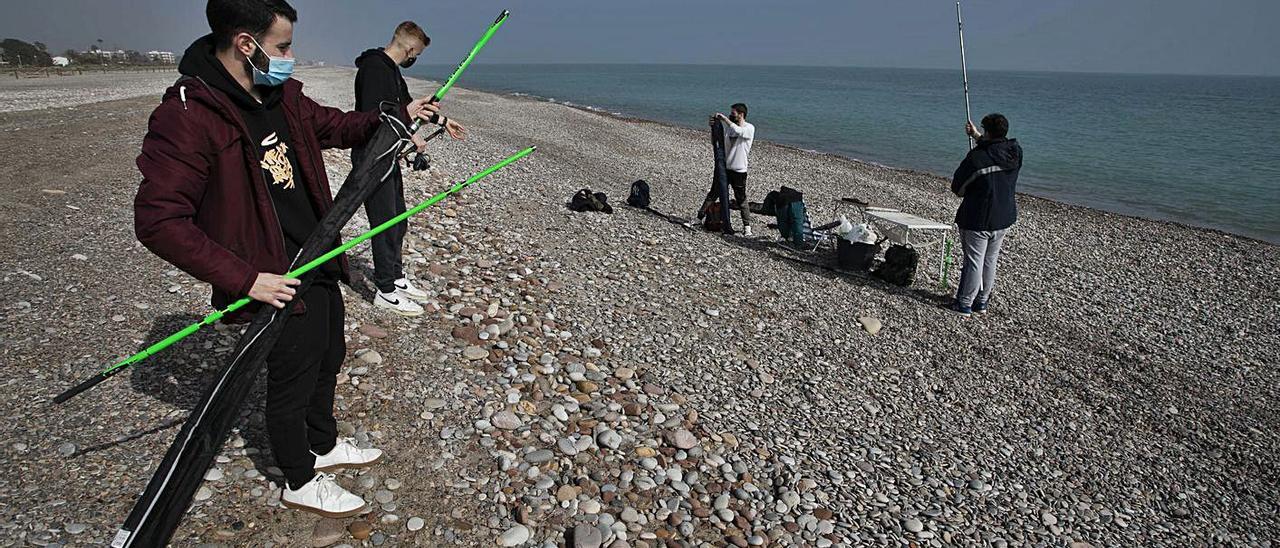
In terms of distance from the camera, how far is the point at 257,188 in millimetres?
3064

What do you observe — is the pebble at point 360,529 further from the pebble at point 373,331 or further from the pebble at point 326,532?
the pebble at point 373,331

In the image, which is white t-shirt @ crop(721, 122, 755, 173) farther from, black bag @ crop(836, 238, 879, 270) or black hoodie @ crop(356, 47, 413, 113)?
black hoodie @ crop(356, 47, 413, 113)

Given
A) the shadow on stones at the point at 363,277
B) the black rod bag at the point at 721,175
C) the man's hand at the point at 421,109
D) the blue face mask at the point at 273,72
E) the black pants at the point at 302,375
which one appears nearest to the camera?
the blue face mask at the point at 273,72

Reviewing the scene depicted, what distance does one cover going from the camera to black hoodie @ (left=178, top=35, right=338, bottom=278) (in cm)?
291

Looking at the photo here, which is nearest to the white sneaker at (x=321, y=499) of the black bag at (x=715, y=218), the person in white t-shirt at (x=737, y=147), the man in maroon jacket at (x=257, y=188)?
the man in maroon jacket at (x=257, y=188)

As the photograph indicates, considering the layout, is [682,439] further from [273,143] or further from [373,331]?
[273,143]

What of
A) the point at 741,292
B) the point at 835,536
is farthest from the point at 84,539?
the point at 741,292

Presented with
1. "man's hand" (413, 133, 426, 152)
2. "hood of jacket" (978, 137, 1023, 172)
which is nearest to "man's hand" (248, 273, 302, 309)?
"man's hand" (413, 133, 426, 152)

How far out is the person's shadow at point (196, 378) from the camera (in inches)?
178

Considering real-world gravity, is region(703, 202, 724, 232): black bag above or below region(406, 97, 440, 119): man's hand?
below

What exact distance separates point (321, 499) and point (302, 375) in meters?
0.84

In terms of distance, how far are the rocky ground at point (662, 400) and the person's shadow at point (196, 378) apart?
0.03 m

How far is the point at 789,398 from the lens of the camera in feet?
20.9

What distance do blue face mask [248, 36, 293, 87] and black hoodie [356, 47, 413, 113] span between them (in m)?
2.92
